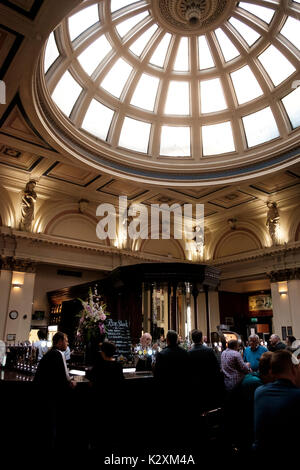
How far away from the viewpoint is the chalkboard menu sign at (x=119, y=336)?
237 inches

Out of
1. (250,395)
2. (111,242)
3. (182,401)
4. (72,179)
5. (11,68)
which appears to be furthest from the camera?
(111,242)

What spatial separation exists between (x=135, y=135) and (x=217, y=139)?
3.26 m

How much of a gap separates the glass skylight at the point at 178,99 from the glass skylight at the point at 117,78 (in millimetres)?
1844

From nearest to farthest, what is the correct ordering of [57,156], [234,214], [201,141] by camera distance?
[57,156] → [201,141] → [234,214]

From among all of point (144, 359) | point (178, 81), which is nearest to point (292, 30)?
point (178, 81)

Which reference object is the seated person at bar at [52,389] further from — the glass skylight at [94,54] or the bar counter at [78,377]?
the glass skylight at [94,54]

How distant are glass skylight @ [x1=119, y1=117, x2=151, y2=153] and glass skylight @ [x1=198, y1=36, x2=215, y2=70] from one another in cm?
298

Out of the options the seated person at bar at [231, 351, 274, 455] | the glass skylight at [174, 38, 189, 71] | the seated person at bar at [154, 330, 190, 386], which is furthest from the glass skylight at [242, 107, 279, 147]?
the seated person at bar at [231, 351, 274, 455]

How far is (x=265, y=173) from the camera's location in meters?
11.5

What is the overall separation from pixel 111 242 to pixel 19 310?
4.60 meters

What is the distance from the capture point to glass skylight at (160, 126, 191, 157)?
1331 cm

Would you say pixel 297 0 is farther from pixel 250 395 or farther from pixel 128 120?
pixel 250 395

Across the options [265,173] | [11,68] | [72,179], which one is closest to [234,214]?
[265,173]

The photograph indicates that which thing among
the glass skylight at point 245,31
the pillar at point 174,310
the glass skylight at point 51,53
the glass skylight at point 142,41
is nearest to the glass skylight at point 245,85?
the glass skylight at point 245,31
